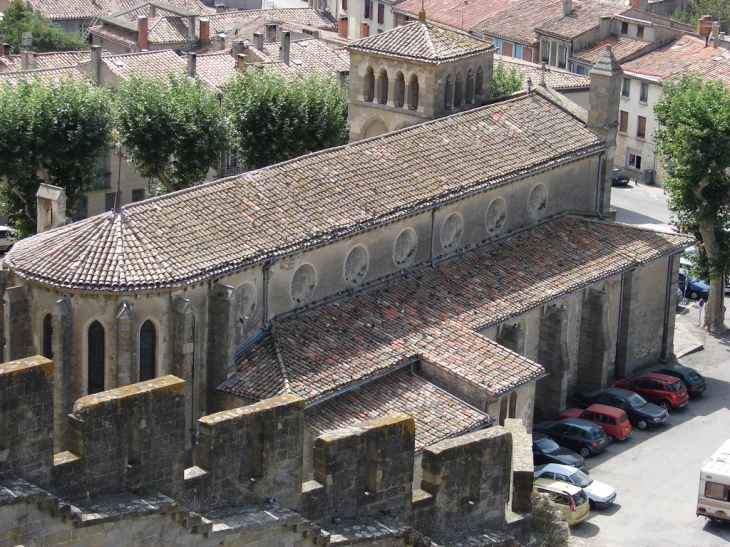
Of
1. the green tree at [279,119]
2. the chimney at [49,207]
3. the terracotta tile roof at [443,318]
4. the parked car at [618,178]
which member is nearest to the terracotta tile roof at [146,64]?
the green tree at [279,119]

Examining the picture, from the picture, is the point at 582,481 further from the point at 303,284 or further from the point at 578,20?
the point at 578,20

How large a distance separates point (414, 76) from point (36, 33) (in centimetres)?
5094

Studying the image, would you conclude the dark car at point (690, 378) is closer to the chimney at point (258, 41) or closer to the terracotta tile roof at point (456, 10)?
the chimney at point (258, 41)

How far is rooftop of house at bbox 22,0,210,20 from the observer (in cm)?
11106

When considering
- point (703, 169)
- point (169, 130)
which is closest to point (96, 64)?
point (169, 130)

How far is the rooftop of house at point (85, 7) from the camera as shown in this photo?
4373 inches

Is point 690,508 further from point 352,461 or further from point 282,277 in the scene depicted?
point 352,461

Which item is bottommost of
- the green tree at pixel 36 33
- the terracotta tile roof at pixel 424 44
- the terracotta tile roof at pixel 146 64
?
the green tree at pixel 36 33

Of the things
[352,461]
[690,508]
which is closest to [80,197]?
[690,508]

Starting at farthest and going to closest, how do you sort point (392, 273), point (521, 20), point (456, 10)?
point (456, 10)
point (521, 20)
point (392, 273)

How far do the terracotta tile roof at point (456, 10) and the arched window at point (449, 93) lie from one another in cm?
4503

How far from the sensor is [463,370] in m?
43.4

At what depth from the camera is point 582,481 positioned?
4444 centimetres

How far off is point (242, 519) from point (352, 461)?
7.28 ft
